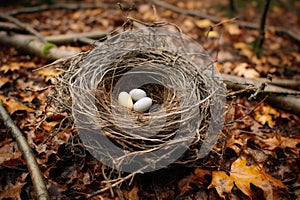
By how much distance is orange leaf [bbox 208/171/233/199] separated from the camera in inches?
78.4

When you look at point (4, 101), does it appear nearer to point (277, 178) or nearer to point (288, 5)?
point (277, 178)

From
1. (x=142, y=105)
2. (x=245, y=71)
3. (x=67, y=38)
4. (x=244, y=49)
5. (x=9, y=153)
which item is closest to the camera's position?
(x=9, y=153)

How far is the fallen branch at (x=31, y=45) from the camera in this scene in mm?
3146

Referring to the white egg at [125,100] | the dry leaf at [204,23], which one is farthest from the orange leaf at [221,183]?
the dry leaf at [204,23]

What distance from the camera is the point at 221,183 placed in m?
2.02

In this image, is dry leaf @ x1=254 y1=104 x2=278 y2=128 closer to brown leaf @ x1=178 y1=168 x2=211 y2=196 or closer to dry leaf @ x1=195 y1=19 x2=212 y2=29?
brown leaf @ x1=178 y1=168 x2=211 y2=196

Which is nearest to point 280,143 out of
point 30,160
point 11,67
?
point 30,160

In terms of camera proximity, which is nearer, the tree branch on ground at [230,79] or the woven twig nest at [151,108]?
the woven twig nest at [151,108]

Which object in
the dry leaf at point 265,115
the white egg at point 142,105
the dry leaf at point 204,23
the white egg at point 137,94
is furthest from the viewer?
the dry leaf at point 204,23

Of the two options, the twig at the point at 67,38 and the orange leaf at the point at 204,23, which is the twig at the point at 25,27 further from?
the orange leaf at the point at 204,23

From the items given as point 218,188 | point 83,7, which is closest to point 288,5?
point 83,7

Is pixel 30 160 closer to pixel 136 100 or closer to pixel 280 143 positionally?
pixel 136 100

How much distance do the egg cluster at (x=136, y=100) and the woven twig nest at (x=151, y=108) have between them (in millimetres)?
71

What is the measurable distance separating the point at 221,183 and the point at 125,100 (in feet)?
3.41
